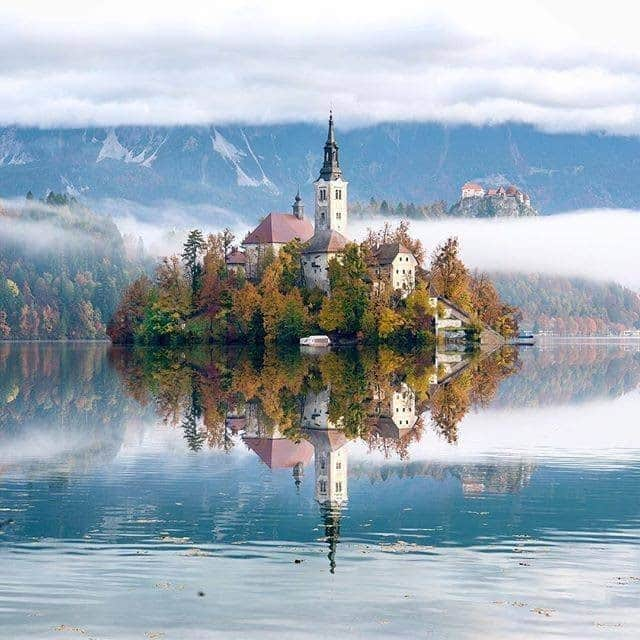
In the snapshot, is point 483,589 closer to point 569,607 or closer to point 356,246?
point 569,607

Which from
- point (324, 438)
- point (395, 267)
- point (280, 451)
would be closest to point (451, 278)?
point (395, 267)

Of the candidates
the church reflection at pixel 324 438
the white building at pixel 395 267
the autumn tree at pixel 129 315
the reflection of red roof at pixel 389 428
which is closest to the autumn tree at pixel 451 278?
the white building at pixel 395 267

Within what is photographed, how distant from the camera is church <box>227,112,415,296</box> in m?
162

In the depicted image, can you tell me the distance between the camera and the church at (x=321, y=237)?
532ft

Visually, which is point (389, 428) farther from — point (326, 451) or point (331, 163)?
point (331, 163)

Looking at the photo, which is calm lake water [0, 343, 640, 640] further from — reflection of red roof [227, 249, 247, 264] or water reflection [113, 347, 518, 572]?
reflection of red roof [227, 249, 247, 264]

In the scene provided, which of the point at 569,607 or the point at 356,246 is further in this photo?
the point at 356,246

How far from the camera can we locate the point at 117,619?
23.8 metres

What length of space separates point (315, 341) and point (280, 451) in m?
99.3

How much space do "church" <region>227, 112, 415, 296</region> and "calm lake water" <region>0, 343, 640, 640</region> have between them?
95.2 m

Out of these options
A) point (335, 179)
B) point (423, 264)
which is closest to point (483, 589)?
point (423, 264)

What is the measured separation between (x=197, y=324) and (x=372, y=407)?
97457mm

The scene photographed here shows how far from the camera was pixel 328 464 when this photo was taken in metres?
42.5

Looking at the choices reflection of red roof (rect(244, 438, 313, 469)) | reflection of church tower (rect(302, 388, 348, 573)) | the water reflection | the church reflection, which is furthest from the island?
reflection of red roof (rect(244, 438, 313, 469))
